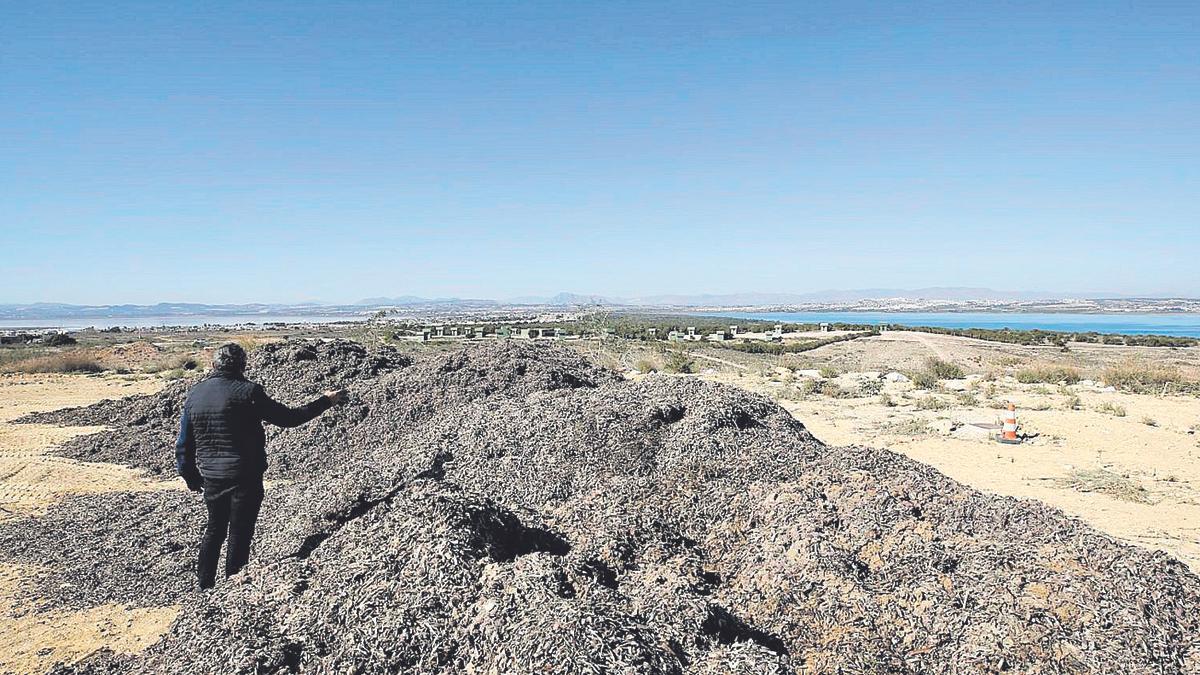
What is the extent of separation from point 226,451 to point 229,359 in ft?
1.86

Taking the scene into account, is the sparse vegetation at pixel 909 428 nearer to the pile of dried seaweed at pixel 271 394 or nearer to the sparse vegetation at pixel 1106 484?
the sparse vegetation at pixel 1106 484

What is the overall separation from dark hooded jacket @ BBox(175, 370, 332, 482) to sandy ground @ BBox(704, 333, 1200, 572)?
7300 millimetres

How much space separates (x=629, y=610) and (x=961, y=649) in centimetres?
159

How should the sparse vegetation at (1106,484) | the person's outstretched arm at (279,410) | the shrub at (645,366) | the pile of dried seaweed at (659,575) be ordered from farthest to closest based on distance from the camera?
the shrub at (645,366) < the sparse vegetation at (1106,484) < the person's outstretched arm at (279,410) < the pile of dried seaweed at (659,575)

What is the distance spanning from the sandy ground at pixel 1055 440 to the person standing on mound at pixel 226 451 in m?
7.27

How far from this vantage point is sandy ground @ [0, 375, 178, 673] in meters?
4.33

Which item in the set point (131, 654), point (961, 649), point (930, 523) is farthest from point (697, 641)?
point (131, 654)

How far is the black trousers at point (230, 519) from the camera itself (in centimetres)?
425

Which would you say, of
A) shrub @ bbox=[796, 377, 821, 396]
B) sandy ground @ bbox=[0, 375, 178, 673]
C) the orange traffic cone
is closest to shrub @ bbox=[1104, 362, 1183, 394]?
shrub @ bbox=[796, 377, 821, 396]

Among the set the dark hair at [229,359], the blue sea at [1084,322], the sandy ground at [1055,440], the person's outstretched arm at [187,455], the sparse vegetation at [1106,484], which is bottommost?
the blue sea at [1084,322]

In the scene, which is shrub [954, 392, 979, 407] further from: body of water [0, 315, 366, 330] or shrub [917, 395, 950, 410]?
body of water [0, 315, 366, 330]

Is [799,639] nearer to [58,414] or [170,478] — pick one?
[170,478]

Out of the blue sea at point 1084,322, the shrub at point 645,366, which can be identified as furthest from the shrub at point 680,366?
the blue sea at point 1084,322

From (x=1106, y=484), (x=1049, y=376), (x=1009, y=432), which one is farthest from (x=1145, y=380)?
(x=1106, y=484)
